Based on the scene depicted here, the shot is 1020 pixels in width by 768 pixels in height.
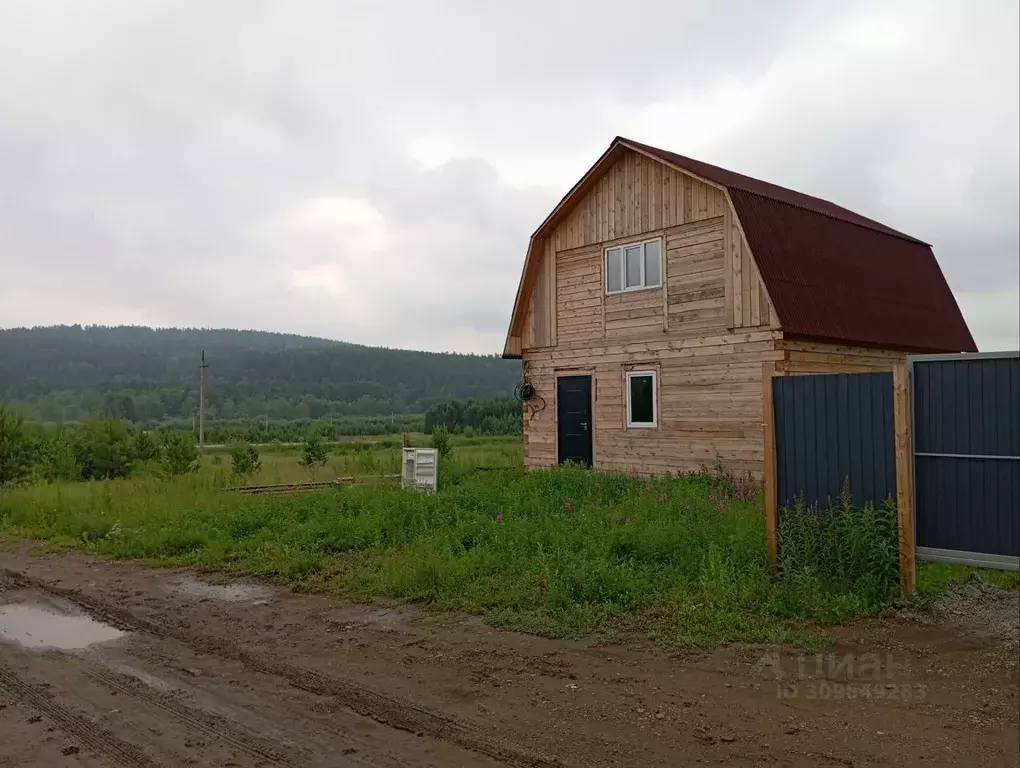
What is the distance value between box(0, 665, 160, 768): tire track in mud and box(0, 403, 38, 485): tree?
16.1 metres

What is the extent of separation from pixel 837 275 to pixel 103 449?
20.1m

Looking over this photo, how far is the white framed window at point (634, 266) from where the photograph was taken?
52.9 ft

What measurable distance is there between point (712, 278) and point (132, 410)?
2851 inches

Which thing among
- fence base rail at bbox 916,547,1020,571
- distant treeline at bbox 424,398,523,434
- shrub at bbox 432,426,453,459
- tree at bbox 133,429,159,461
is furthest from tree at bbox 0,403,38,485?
distant treeline at bbox 424,398,523,434

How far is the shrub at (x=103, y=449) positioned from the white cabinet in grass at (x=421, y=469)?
11550 mm

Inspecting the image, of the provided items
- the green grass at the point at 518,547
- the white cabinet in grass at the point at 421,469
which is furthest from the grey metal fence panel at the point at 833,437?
the white cabinet in grass at the point at 421,469

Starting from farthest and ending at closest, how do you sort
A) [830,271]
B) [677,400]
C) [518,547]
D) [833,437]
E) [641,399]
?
[641,399], [677,400], [830,271], [518,547], [833,437]

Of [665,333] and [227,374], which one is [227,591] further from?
[227,374]

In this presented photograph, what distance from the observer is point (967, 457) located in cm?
650

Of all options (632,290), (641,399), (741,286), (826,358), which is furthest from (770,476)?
(632,290)

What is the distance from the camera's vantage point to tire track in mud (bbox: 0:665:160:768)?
4367mm

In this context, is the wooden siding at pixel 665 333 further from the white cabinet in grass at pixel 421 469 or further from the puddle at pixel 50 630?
the puddle at pixel 50 630

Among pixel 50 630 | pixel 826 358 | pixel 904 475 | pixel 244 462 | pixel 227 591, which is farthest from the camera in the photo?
pixel 244 462

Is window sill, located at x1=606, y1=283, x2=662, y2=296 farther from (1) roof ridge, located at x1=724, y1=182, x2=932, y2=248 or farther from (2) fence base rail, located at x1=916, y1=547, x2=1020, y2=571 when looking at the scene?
(2) fence base rail, located at x1=916, y1=547, x2=1020, y2=571
